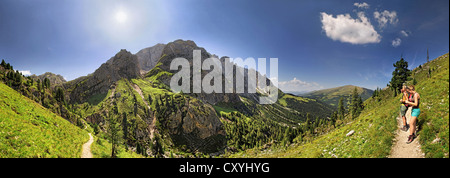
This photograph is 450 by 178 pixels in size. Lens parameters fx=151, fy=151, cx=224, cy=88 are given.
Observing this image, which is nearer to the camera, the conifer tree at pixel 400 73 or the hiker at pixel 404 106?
the hiker at pixel 404 106

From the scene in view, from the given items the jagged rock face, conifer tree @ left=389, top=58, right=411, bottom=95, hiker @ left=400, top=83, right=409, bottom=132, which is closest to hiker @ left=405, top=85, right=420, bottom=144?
hiker @ left=400, top=83, right=409, bottom=132

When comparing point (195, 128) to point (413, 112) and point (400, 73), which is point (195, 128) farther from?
point (413, 112)

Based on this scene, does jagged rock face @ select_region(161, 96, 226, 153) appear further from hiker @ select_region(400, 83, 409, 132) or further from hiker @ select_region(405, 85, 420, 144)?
hiker @ select_region(405, 85, 420, 144)

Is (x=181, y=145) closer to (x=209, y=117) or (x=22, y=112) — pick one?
(x=209, y=117)

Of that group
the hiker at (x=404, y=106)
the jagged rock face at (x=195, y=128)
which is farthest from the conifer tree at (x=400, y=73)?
the jagged rock face at (x=195, y=128)

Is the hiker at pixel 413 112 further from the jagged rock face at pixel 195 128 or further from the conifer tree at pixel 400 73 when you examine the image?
the jagged rock face at pixel 195 128

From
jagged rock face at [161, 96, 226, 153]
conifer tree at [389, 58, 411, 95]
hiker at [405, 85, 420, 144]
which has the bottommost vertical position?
jagged rock face at [161, 96, 226, 153]

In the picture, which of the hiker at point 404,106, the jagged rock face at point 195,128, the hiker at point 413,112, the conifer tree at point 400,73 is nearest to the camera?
the hiker at point 413,112

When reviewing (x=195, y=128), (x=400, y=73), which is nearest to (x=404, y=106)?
(x=400, y=73)

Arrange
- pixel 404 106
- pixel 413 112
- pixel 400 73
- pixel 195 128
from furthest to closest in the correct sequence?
pixel 195 128 < pixel 400 73 < pixel 404 106 < pixel 413 112

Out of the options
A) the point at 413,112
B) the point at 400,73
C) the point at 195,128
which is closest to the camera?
the point at 413,112

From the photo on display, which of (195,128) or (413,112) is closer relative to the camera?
(413,112)

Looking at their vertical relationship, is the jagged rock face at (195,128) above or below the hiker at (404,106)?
below

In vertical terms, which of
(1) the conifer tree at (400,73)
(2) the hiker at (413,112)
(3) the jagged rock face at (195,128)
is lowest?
(3) the jagged rock face at (195,128)
